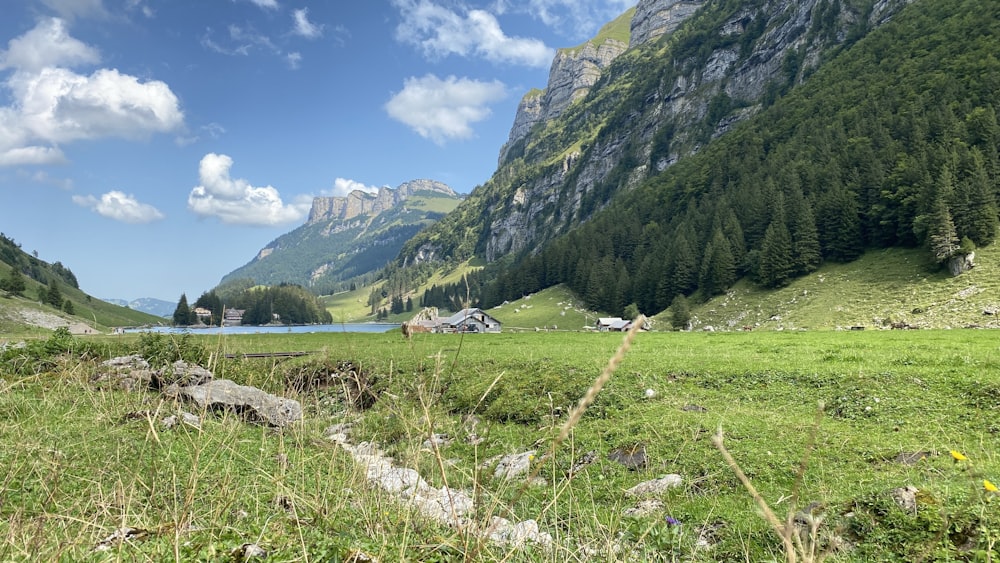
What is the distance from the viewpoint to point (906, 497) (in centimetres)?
649

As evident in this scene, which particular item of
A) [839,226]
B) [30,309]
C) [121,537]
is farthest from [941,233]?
[30,309]

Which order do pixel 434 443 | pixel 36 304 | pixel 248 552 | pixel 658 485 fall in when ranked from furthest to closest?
pixel 36 304
pixel 658 485
pixel 248 552
pixel 434 443

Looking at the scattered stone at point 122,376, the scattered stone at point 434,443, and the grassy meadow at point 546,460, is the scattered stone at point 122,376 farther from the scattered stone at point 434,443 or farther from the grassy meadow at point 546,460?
the scattered stone at point 434,443

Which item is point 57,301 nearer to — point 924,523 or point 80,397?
point 80,397

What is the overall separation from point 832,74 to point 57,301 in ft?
612

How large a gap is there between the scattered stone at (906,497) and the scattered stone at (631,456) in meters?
4.11

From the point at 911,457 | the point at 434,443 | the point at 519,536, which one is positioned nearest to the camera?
the point at 434,443

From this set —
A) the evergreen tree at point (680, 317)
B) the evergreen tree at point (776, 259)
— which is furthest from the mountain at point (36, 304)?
the evergreen tree at point (776, 259)

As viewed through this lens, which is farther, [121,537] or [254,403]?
[254,403]

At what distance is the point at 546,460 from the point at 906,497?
24.7 feet

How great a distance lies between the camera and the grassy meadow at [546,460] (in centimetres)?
334

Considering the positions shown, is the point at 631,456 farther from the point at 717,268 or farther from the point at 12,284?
the point at 12,284

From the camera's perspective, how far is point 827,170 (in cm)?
8244

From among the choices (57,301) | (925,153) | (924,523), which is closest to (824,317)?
(925,153)
